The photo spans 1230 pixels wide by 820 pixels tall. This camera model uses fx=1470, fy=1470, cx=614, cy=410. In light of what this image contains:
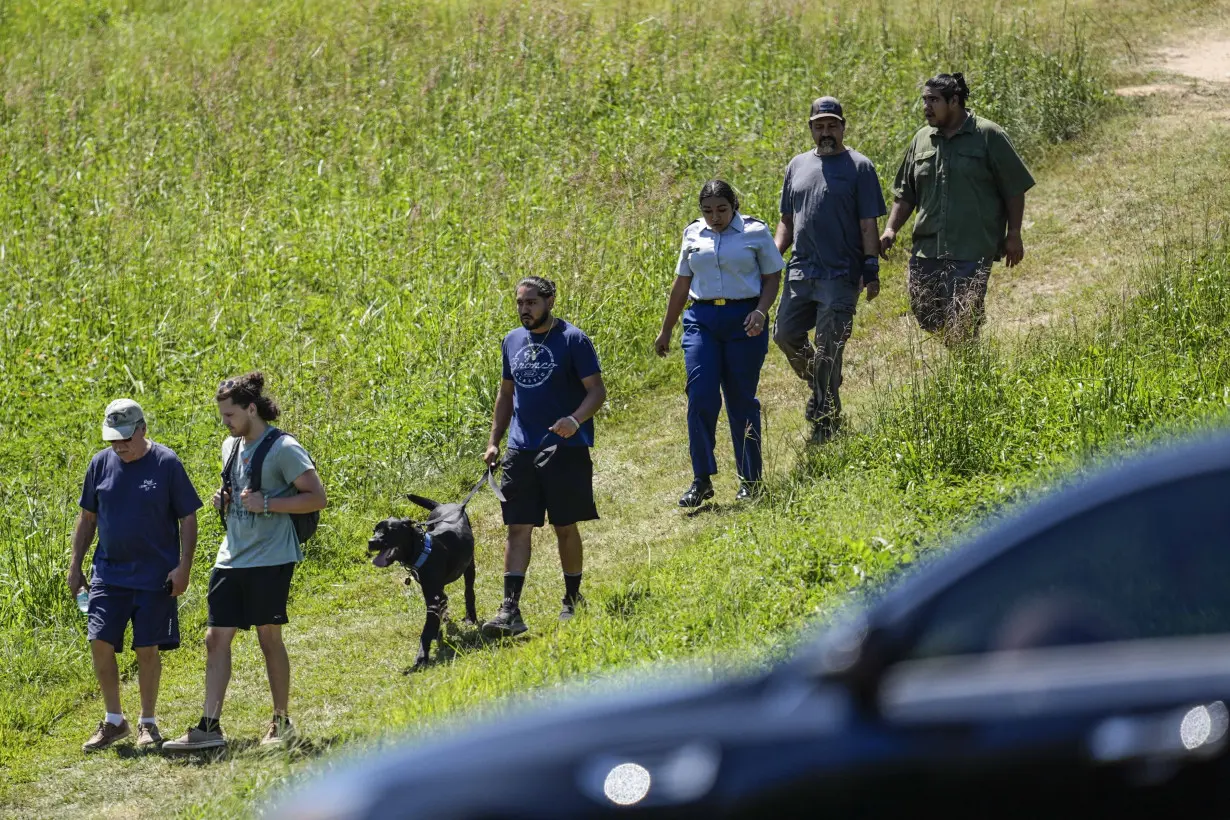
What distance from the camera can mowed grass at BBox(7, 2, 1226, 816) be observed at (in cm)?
712

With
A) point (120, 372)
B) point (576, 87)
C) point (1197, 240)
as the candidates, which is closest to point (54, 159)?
point (120, 372)

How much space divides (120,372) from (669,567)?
246 inches

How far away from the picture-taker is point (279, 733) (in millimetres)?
6812

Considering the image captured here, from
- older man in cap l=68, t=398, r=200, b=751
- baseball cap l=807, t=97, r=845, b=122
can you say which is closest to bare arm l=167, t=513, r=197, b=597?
older man in cap l=68, t=398, r=200, b=751

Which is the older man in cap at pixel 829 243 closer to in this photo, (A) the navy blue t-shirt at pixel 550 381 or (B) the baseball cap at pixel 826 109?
(B) the baseball cap at pixel 826 109

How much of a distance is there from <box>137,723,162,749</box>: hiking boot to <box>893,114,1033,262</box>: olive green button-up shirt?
520 centimetres

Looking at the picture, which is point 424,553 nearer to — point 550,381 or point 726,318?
point 550,381

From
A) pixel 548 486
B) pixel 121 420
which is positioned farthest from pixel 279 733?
pixel 548 486

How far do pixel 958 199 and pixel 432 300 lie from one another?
17.1 feet

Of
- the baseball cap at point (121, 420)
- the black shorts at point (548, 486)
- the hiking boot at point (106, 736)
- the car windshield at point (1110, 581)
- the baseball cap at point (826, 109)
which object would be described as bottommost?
the hiking boot at point (106, 736)

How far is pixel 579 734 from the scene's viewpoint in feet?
9.11

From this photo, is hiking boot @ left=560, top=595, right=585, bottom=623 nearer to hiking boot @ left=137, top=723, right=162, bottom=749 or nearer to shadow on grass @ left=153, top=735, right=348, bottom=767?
shadow on grass @ left=153, top=735, right=348, bottom=767

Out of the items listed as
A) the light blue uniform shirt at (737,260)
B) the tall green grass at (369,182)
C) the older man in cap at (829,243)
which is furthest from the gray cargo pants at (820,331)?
the tall green grass at (369,182)

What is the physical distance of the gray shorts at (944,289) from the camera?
8.44 metres
